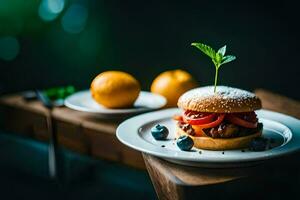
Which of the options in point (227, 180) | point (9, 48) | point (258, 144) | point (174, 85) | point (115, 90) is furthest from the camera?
point (9, 48)

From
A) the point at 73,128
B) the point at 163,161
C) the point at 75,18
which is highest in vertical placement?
the point at 75,18

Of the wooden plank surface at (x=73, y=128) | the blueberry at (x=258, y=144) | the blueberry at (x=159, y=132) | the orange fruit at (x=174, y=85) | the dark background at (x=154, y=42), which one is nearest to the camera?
the blueberry at (x=258, y=144)

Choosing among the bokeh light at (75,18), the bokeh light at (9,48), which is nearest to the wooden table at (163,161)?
the bokeh light at (9,48)

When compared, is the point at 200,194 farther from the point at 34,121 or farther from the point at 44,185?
the point at 44,185

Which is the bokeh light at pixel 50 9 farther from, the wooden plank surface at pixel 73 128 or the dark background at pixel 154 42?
the wooden plank surface at pixel 73 128

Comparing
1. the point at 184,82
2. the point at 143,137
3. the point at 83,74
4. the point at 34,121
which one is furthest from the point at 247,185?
the point at 83,74

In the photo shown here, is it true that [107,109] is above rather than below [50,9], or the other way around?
below

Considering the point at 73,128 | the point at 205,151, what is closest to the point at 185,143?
the point at 205,151

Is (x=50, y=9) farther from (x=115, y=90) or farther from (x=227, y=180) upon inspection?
(x=227, y=180)
